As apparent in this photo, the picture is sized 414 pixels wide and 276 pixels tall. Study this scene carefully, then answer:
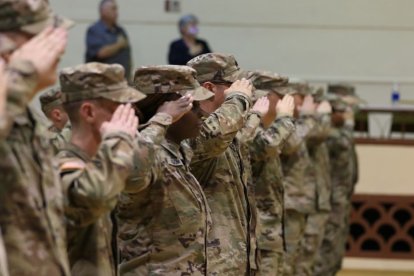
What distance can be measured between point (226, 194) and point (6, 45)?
1.76 m

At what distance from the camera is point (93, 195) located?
2.79m

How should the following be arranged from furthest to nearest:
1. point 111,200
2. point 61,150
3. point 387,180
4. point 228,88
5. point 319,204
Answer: point 387,180
point 319,204
point 228,88
point 61,150
point 111,200

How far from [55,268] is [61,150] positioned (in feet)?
1.48

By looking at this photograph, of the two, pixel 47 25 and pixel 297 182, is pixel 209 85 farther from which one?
pixel 297 182

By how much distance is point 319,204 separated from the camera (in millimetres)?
6922

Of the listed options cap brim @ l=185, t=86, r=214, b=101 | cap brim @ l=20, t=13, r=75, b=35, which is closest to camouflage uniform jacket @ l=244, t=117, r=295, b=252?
cap brim @ l=185, t=86, r=214, b=101

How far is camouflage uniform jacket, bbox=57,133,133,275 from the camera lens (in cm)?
281

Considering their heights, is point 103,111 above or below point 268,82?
above

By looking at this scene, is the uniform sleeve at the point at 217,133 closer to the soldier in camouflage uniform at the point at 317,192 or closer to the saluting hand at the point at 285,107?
the saluting hand at the point at 285,107

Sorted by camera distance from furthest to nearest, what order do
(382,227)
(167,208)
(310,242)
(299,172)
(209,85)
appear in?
1. (382,227)
2. (310,242)
3. (299,172)
4. (209,85)
5. (167,208)

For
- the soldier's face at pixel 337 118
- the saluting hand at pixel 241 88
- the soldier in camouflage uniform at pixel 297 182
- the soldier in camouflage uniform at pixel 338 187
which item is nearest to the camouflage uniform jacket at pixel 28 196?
the saluting hand at pixel 241 88

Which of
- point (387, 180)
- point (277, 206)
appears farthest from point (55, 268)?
point (387, 180)

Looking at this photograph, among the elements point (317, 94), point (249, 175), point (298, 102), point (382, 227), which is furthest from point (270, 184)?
point (382, 227)

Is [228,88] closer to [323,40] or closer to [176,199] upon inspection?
[176,199]
